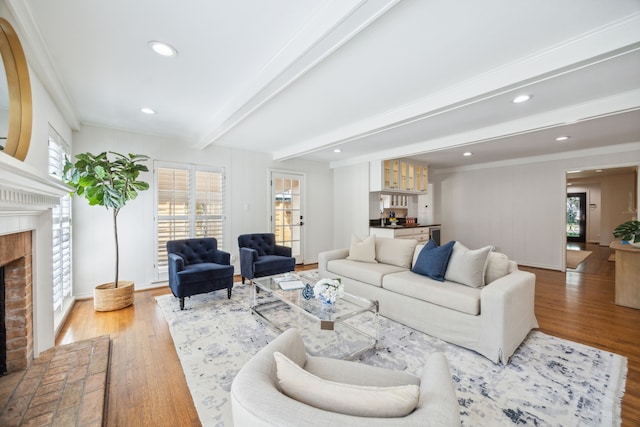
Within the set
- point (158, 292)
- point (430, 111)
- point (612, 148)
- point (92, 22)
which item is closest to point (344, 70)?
point (430, 111)

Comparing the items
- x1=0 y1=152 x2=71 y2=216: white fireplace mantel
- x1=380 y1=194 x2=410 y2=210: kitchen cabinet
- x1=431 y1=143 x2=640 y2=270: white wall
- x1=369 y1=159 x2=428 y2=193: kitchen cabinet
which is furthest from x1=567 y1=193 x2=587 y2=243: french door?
x1=0 y1=152 x2=71 y2=216: white fireplace mantel

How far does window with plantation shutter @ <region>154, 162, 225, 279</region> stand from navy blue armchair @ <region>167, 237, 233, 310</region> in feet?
2.27

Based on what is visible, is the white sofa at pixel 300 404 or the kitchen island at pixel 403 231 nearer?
the white sofa at pixel 300 404

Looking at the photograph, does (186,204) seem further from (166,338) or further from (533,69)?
(533,69)

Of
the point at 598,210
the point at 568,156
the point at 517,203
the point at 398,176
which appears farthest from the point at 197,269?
the point at 598,210

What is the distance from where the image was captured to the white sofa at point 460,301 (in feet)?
7.16

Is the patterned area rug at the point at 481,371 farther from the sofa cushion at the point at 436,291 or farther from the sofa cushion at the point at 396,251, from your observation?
the sofa cushion at the point at 396,251

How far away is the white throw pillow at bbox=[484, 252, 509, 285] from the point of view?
2.70 meters

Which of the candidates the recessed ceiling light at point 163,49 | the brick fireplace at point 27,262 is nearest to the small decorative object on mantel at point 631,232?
the recessed ceiling light at point 163,49

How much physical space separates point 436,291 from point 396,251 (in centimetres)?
106

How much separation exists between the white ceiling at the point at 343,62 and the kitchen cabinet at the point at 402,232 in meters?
2.37

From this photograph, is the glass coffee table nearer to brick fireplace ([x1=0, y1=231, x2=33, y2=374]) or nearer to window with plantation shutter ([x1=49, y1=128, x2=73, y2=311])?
brick fireplace ([x1=0, y1=231, x2=33, y2=374])

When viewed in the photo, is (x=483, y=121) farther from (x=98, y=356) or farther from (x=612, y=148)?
(x=98, y=356)

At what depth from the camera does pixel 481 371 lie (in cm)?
207
